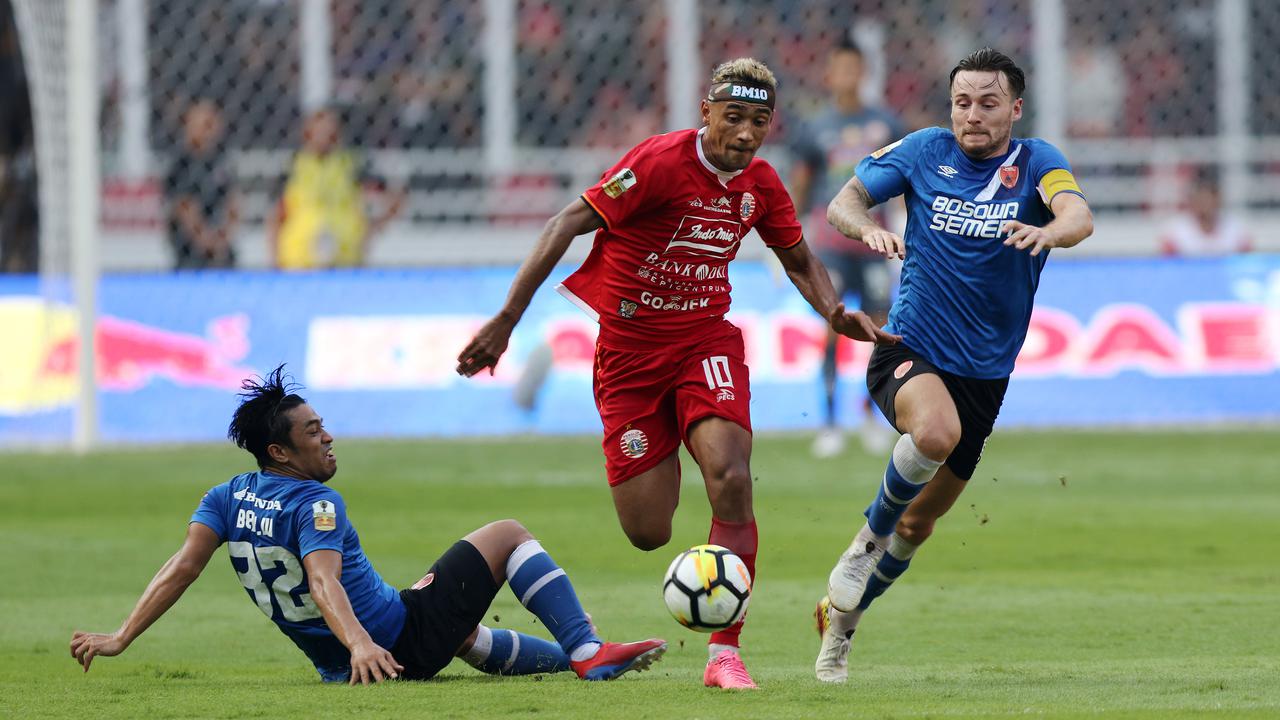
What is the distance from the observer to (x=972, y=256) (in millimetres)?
6605

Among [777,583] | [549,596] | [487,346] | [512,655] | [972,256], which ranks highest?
[972,256]

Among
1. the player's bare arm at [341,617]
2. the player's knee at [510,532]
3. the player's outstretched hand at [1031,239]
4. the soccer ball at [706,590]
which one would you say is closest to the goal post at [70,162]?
the player's knee at [510,532]

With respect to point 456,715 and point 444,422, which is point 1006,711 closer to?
point 456,715

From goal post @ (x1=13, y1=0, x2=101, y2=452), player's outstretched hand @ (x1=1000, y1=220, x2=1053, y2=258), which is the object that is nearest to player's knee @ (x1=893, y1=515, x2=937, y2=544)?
player's outstretched hand @ (x1=1000, y1=220, x2=1053, y2=258)

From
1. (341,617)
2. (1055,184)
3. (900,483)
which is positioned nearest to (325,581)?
(341,617)

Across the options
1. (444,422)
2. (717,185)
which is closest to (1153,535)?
(717,185)

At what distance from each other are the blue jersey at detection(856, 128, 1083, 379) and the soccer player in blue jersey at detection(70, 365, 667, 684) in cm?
161

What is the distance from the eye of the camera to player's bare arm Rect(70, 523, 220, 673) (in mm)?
5742

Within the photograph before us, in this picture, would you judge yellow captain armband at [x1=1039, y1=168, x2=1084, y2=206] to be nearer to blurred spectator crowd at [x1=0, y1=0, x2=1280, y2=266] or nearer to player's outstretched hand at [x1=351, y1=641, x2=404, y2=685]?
player's outstretched hand at [x1=351, y1=641, x2=404, y2=685]

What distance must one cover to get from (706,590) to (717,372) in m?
1.06

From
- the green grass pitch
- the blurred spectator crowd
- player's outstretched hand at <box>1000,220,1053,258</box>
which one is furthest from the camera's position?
the blurred spectator crowd

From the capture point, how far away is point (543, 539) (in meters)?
10.1

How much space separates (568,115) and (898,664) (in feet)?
45.4

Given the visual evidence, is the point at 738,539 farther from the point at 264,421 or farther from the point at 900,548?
the point at 264,421
